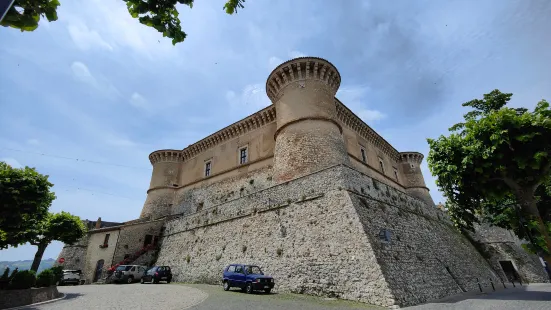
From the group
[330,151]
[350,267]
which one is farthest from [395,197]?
[350,267]

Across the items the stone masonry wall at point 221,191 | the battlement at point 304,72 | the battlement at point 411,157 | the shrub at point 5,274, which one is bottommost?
the shrub at point 5,274

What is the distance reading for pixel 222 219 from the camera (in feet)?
54.4

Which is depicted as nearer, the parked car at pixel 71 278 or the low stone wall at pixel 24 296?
the low stone wall at pixel 24 296

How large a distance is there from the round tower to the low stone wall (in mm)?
14728

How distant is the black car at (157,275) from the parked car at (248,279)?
6.80 m

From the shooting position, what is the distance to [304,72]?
59.8 ft

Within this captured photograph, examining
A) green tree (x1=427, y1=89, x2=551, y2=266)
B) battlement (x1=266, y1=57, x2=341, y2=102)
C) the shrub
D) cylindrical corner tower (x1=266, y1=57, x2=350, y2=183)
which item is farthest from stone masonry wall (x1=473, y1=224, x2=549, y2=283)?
the shrub

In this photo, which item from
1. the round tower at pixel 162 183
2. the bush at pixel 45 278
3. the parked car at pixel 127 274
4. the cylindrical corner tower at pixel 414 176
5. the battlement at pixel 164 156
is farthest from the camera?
the cylindrical corner tower at pixel 414 176

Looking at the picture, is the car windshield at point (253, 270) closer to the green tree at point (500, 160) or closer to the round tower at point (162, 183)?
the green tree at point (500, 160)

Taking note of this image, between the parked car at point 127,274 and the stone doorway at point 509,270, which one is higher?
the parked car at point 127,274

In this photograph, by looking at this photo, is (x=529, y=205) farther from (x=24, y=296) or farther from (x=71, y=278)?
(x=71, y=278)

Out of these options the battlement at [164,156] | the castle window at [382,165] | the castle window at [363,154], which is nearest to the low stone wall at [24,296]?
the battlement at [164,156]

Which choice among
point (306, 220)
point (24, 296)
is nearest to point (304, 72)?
point (306, 220)

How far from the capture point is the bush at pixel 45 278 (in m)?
10.9
